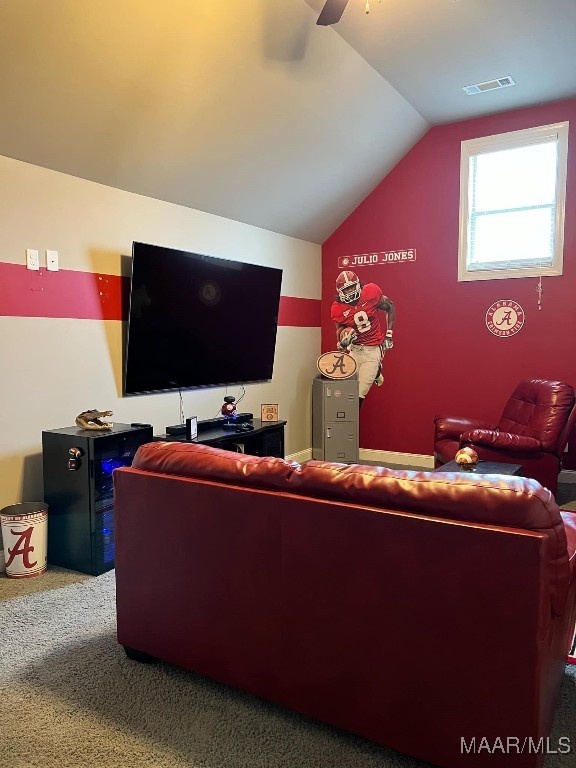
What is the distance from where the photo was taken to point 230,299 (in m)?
4.57

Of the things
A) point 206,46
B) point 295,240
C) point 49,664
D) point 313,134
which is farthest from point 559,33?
point 49,664

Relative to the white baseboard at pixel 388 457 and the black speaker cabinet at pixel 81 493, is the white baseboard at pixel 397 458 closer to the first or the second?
the white baseboard at pixel 388 457

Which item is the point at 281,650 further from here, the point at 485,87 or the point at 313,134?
the point at 485,87

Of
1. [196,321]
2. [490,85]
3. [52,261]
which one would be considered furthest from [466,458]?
[490,85]

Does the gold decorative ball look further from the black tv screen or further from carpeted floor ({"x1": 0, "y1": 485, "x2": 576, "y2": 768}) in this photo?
the black tv screen

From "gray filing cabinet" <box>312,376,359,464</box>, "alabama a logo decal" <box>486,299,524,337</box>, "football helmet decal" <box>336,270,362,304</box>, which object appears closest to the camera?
"alabama a logo decal" <box>486,299,524,337</box>

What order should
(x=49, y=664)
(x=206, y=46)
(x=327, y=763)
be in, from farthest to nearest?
(x=206, y=46), (x=49, y=664), (x=327, y=763)

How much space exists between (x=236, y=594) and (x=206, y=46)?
305 centimetres

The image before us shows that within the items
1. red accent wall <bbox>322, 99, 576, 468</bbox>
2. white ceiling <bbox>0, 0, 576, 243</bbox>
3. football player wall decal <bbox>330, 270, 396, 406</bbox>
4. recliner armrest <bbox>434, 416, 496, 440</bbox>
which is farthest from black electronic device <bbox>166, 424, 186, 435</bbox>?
red accent wall <bbox>322, 99, 576, 468</bbox>

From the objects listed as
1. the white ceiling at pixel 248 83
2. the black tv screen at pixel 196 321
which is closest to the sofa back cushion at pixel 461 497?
the black tv screen at pixel 196 321

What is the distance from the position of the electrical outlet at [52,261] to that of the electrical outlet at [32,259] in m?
0.06

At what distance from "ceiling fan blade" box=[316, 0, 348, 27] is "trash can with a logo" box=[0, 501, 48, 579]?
3.02 meters

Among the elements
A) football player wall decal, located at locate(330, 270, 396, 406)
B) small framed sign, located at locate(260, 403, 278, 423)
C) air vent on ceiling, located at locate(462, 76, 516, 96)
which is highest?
air vent on ceiling, located at locate(462, 76, 516, 96)

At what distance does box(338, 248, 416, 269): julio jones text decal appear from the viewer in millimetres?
5652
